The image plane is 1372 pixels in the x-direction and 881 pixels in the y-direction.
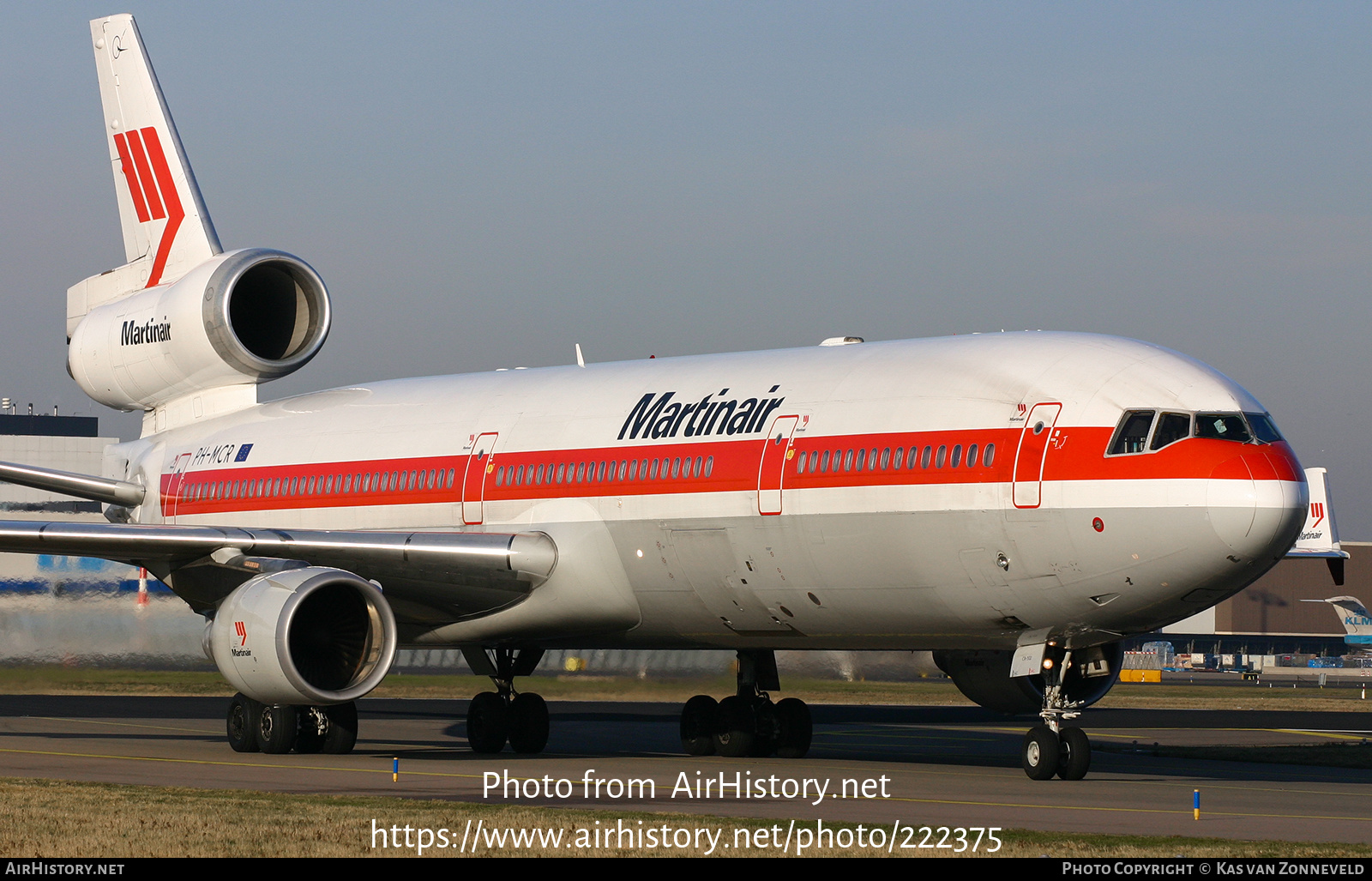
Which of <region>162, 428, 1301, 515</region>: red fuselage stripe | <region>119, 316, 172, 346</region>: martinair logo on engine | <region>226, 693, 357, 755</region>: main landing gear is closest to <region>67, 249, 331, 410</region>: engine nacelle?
<region>119, 316, 172, 346</region>: martinair logo on engine

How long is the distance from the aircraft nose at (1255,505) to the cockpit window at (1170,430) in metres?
0.54

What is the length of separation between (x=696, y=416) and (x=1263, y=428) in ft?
21.6

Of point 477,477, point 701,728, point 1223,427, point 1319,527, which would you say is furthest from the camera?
point 1319,527

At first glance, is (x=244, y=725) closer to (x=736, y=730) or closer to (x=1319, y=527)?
(x=736, y=730)

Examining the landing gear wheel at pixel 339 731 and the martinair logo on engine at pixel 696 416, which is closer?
the martinair logo on engine at pixel 696 416

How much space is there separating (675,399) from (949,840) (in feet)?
→ 30.9

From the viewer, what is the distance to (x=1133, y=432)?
17.0 m

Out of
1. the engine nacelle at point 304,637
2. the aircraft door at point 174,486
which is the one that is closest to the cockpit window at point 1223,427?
the engine nacelle at point 304,637

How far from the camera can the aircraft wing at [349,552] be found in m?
21.0

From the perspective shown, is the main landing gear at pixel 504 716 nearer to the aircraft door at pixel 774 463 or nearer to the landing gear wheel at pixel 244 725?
the landing gear wheel at pixel 244 725

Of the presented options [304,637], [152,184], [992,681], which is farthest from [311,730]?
[152,184]

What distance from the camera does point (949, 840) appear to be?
12.9 metres

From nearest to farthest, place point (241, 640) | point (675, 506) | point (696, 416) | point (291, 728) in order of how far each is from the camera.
Result: point (241, 640)
point (675, 506)
point (696, 416)
point (291, 728)

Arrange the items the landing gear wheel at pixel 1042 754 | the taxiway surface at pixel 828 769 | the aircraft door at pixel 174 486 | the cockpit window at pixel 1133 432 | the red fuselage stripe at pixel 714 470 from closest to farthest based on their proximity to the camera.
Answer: the taxiway surface at pixel 828 769 → the red fuselage stripe at pixel 714 470 → the cockpit window at pixel 1133 432 → the landing gear wheel at pixel 1042 754 → the aircraft door at pixel 174 486
